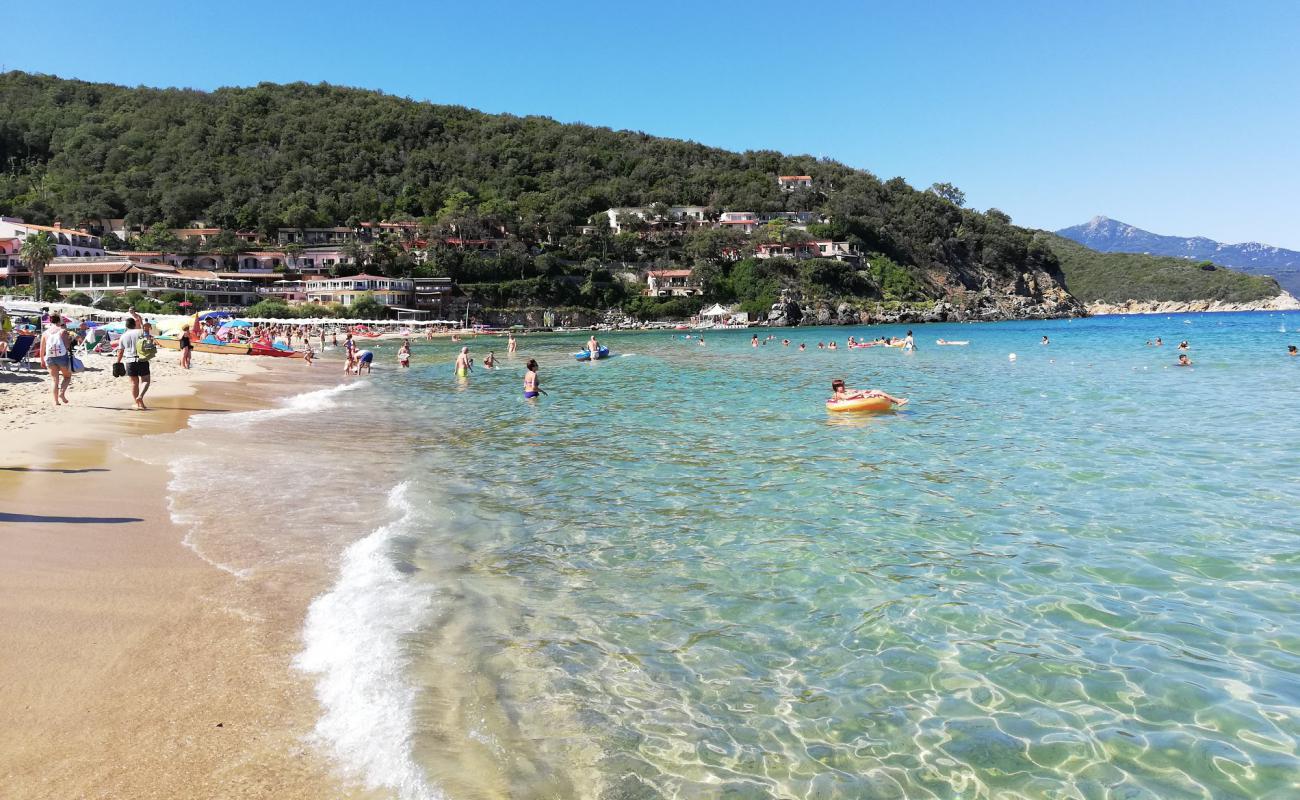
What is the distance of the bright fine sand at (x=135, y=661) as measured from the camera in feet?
11.2

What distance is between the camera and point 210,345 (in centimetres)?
3859

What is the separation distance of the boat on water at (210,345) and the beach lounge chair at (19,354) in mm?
18020

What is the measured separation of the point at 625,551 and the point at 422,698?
10.4 ft

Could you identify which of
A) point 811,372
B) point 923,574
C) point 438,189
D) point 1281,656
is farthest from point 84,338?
point 438,189

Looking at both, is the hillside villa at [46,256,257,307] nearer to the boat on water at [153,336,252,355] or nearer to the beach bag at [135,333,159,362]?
the boat on water at [153,336,252,355]

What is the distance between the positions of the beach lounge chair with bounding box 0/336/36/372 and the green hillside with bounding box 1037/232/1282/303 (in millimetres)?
189002

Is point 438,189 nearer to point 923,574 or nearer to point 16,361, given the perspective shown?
point 16,361

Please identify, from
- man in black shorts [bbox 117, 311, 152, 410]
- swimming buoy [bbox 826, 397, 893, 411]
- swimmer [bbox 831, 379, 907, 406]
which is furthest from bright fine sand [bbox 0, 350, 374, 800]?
swimmer [bbox 831, 379, 907, 406]

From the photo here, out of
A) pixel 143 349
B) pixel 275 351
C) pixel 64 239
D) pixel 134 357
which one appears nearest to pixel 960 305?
pixel 275 351

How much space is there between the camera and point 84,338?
32.6 metres

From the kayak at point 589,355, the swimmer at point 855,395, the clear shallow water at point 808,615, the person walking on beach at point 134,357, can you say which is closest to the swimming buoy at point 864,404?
the swimmer at point 855,395

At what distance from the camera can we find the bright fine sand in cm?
342

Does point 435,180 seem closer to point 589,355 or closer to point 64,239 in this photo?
point 64,239

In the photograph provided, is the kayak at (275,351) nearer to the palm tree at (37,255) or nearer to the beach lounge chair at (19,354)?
the beach lounge chair at (19,354)
